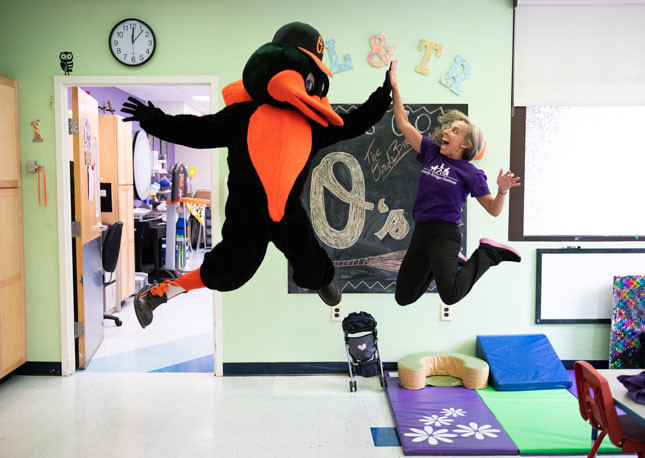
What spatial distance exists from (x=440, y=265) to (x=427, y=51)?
2212mm

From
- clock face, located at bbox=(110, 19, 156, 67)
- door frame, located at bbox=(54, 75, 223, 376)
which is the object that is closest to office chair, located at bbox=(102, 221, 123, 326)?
door frame, located at bbox=(54, 75, 223, 376)

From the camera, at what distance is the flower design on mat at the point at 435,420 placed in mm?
3289

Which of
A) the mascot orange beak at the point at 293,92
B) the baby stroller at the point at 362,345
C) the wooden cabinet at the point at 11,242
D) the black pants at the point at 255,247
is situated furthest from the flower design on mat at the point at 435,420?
the wooden cabinet at the point at 11,242

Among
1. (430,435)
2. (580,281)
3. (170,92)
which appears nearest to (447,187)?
(430,435)

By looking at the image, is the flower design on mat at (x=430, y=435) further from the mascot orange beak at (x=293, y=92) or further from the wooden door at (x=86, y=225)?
the wooden door at (x=86, y=225)

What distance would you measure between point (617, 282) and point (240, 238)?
3.24 meters

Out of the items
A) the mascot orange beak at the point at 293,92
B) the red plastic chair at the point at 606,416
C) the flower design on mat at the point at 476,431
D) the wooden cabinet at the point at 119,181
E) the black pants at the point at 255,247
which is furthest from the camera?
the wooden cabinet at the point at 119,181

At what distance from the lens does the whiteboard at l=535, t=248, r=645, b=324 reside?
4.13 m

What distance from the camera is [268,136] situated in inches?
72.9

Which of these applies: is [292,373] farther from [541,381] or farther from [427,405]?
[541,381]

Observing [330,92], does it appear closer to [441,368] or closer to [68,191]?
[68,191]

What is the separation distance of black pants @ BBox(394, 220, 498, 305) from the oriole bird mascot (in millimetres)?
496

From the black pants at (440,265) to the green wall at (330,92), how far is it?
1.78m

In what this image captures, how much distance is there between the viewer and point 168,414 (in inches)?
137
